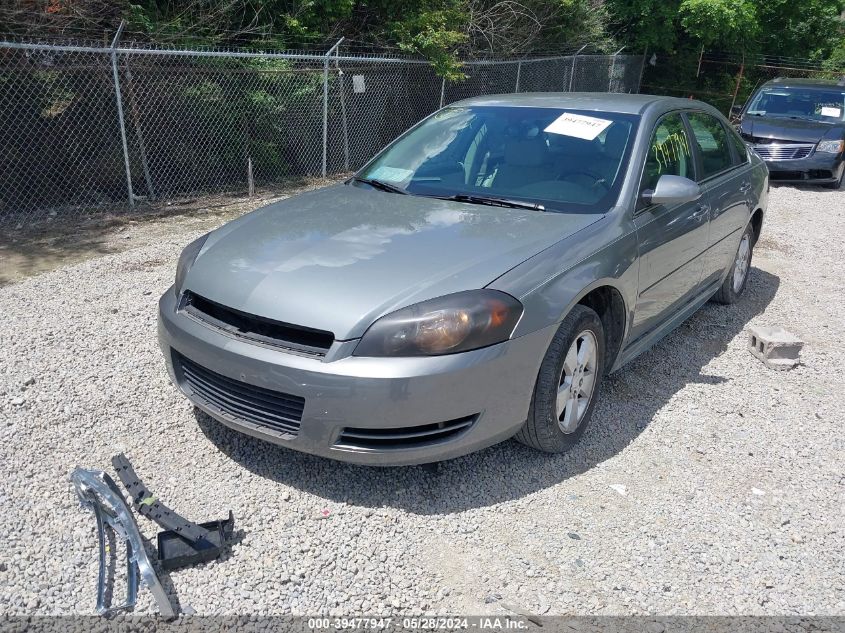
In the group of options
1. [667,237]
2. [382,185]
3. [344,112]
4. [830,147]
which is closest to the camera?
[667,237]

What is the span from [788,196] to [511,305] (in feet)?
33.0

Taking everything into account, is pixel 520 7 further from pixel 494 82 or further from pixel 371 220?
pixel 371 220

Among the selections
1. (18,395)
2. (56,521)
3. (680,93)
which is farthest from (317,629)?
(680,93)

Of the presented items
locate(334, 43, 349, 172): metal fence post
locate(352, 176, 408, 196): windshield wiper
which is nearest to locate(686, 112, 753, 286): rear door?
locate(352, 176, 408, 196): windshield wiper

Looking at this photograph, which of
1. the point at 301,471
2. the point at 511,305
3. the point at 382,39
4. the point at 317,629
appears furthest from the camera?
the point at 382,39

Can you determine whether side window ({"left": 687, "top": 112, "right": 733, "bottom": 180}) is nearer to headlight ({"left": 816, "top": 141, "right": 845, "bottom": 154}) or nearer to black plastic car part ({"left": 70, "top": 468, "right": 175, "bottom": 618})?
black plastic car part ({"left": 70, "top": 468, "right": 175, "bottom": 618})

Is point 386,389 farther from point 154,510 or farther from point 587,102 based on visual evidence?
point 587,102

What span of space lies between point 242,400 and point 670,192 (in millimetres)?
2429

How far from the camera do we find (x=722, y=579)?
266 centimetres

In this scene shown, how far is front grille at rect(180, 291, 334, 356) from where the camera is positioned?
9.01ft

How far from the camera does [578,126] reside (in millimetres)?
4004

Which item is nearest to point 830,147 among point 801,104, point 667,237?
point 801,104

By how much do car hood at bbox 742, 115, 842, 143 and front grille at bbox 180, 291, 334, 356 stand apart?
11213 mm

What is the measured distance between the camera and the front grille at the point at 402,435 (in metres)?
2.78
